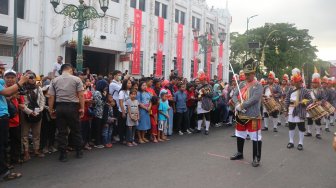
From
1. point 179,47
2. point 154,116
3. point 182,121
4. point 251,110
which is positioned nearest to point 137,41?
point 179,47

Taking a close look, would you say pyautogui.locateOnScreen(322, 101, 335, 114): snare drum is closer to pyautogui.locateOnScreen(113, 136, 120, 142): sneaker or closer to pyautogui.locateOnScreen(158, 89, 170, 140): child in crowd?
pyautogui.locateOnScreen(158, 89, 170, 140): child in crowd

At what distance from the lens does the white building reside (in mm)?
19078

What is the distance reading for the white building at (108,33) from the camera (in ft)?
62.6

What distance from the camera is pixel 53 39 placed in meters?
20.5

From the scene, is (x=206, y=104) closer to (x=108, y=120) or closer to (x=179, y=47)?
(x=108, y=120)

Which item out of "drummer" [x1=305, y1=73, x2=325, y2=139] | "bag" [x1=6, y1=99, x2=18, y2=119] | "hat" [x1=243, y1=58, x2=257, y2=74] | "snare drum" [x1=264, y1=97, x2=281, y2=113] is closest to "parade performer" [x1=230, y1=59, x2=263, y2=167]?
"hat" [x1=243, y1=58, x2=257, y2=74]

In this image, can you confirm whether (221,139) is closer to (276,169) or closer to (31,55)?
(276,169)

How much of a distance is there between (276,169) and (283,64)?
46.4 m

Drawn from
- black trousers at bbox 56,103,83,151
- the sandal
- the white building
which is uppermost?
the white building

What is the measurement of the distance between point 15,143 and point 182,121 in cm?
601

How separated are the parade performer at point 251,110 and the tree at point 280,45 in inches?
1751

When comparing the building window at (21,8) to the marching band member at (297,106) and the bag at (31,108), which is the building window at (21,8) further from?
the marching band member at (297,106)

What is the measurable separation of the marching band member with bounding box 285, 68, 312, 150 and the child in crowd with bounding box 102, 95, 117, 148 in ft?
16.2

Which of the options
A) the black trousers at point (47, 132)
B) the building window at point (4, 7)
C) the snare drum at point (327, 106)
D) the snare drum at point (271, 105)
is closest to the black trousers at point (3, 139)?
the black trousers at point (47, 132)
